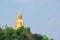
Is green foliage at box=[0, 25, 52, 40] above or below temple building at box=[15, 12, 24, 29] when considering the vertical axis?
below

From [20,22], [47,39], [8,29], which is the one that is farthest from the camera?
[20,22]

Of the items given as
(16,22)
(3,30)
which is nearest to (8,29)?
(3,30)

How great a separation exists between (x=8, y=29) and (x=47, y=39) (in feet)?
21.4

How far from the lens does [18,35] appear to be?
38.7 m

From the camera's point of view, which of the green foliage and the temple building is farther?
the temple building

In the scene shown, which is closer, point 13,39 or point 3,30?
point 13,39

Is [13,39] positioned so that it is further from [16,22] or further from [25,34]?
[16,22]

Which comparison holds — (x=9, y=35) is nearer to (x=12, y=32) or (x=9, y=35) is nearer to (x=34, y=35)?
(x=12, y=32)

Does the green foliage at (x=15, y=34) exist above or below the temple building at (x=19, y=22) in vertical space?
below

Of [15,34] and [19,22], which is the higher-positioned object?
[19,22]

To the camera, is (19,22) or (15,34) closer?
(15,34)

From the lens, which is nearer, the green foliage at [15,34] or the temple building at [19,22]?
the green foliage at [15,34]

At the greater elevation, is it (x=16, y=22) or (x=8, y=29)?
(x=16, y=22)

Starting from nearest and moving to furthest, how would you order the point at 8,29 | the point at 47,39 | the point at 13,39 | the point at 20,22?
the point at 13,39 → the point at 8,29 → the point at 47,39 → the point at 20,22
